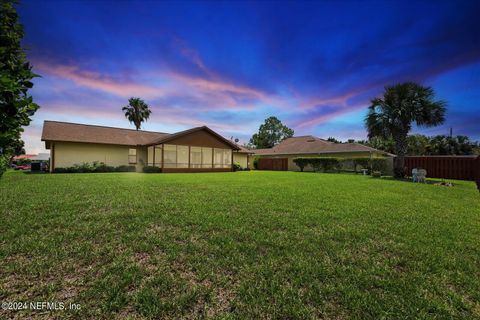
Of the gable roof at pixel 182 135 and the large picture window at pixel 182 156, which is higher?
the gable roof at pixel 182 135

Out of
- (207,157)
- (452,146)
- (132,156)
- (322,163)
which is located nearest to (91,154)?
(132,156)

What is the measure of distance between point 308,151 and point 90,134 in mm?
27444

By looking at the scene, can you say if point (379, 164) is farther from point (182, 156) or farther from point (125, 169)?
point (125, 169)

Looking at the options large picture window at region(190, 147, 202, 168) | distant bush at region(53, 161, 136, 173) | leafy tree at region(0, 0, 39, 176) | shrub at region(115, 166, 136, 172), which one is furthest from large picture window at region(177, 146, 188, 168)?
leafy tree at region(0, 0, 39, 176)

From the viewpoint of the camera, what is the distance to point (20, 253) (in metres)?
3.12

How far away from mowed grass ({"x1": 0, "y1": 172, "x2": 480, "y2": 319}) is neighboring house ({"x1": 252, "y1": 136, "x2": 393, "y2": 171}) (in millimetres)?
23838

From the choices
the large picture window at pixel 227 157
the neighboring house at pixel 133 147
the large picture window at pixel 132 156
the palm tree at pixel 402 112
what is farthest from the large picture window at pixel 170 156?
the palm tree at pixel 402 112

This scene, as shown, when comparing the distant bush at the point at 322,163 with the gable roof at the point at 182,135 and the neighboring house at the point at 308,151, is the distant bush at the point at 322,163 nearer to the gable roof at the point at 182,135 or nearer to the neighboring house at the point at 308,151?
the neighboring house at the point at 308,151

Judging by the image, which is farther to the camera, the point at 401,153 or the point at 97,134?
the point at 97,134

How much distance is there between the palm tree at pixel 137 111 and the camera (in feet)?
128

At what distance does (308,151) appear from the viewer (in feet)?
105

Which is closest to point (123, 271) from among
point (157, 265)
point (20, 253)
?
point (157, 265)

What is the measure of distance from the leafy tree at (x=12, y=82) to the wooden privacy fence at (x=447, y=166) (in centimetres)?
2383

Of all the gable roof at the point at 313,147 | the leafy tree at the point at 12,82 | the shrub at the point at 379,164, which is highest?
the gable roof at the point at 313,147
